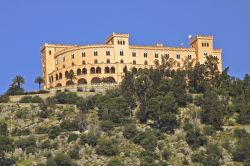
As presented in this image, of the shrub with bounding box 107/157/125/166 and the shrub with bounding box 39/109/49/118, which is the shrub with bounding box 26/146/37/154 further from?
the shrub with bounding box 39/109/49/118

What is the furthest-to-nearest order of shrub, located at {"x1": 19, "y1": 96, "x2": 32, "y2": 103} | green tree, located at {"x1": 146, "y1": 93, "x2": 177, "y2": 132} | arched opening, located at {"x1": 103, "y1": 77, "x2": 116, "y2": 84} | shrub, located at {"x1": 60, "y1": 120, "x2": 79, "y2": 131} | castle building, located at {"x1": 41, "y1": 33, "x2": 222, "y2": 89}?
1. castle building, located at {"x1": 41, "y1": 33, "x2": 222, "y2": 89}
2. arched opening, located at {"x1": 103, "y1": 77, "x2": 116, "y2": 84}
3. shrub, located at {"x1": 19, "y1": 96, "x2": 32, "y2": 103}
4. green tree, located at {"x1": 146, "y1": 93, "x2": 177, "y2": 132}
5. shrub, located at {"x1": 60, "y1": 120, "x2": 79, "y2": 131}

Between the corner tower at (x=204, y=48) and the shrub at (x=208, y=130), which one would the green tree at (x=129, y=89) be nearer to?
the shrub at (x=208, y=130)

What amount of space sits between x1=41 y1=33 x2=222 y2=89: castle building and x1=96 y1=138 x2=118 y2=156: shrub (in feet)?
109

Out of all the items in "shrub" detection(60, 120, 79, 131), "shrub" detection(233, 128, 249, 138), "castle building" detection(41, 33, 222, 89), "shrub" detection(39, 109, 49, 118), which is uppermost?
"castle building" detection(41, 33, 222, 89)

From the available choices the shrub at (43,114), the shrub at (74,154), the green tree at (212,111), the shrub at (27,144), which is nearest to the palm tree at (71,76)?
the shrub at (43,114)

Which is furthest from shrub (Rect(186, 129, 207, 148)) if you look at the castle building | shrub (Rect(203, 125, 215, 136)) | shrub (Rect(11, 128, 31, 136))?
the castle building

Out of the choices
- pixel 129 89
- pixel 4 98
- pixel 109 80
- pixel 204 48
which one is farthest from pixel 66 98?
pixel 204 48

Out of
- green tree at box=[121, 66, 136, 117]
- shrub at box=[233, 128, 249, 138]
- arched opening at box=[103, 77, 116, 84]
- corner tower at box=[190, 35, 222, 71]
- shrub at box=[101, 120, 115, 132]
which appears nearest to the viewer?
shrub at box=[233, 128, 249, 138]

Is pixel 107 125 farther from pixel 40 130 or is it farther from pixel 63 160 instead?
pixel 63 160

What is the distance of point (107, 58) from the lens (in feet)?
522

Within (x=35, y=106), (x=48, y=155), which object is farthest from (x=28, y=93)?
(x=48, y=155)

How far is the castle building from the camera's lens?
15800 cm

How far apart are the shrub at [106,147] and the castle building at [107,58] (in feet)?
109

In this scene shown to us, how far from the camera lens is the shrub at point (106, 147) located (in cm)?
12088
